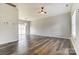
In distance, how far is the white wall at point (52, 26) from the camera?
11.8 ft

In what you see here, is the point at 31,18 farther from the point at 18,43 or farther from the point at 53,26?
the point at 18,43

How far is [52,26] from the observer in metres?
3.74

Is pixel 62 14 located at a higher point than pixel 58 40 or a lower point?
higher

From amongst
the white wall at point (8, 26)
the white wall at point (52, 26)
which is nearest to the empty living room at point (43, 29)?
the white wall at point (52, 26)

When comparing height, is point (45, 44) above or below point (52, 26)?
below

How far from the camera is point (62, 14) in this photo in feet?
11.8

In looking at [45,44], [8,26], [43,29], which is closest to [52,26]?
[43,29]

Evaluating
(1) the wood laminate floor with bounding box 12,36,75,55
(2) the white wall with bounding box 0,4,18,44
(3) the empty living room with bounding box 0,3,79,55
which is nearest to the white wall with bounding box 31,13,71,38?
(3) the empty living room with bounding box 0,3,79,55

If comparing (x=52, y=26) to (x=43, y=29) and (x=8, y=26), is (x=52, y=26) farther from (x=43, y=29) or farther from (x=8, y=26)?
(x=8, y=26)

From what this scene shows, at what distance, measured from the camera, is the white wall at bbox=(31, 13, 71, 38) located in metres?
3.60
